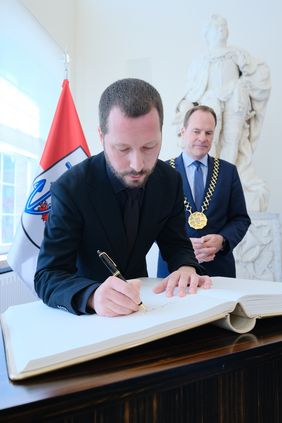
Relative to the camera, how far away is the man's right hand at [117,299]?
62 centimetres

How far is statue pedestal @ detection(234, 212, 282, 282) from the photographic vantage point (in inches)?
108

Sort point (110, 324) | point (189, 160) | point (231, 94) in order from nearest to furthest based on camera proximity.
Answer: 1. point (110, 324)
2. point (189, 160)
3. point (231, 94)

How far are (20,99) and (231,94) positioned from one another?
68.6 inches

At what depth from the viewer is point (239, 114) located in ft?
10.0

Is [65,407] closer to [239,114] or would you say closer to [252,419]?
[252,419]

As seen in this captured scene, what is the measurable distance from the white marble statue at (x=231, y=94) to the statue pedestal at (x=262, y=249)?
0.77 ft

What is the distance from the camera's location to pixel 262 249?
2.75 meters

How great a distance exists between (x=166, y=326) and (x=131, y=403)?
0.43ft

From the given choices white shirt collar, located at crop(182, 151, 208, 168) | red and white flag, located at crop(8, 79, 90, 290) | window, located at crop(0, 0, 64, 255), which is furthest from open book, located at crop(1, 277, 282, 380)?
window, located at crop(0, 0, 64, 255)

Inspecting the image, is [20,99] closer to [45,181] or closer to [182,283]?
[45,181]

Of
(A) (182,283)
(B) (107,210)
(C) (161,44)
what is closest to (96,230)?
(B) (107,210)

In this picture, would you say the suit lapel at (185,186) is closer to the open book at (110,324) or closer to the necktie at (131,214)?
the necktie at (131,214)

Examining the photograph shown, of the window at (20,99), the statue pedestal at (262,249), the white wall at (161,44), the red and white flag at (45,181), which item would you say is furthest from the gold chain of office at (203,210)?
the white wall at (161,44)

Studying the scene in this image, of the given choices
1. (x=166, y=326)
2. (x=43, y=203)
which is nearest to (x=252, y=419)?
(x=166, y=326)
